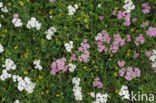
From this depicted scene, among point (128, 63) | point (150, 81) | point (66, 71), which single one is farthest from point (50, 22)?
point (150, 81)

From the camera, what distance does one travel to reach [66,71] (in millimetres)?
3223

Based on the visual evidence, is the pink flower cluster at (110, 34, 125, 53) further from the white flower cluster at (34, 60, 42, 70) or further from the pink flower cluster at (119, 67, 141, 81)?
the white flower cluster at (34, 60, 42, 70)

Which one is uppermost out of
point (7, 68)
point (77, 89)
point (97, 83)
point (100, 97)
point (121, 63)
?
point (121, 63)

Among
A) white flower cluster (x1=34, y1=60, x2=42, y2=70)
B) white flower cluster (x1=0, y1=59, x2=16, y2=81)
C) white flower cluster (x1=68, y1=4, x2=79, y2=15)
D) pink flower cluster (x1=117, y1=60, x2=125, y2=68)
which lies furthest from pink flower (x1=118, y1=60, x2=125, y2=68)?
white flower cluster (x1=0, y1=59, x2=16, y2=81)

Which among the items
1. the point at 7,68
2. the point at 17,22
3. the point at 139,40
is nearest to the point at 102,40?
the point at 139,40

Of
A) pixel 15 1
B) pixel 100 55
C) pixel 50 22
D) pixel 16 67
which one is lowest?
pixel 16 67

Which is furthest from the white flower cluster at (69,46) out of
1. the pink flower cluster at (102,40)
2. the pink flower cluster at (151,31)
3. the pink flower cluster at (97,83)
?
the pink flower cluster at (151,31)

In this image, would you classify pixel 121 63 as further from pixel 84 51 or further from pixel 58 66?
pixel 58 66

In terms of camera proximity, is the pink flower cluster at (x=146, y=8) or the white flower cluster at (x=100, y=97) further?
the pink flower cluster at (x=146, y=8)

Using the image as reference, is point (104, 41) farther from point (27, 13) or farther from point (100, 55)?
point (27, 13)

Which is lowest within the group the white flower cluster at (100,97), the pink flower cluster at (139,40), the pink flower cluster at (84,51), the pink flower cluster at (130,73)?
the white flower cluster at (100,97)

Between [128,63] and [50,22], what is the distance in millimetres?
1521

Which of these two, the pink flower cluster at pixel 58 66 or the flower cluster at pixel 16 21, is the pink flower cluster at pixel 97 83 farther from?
the flower cluster at pixel 16 21

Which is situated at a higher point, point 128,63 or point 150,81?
point 128,63
